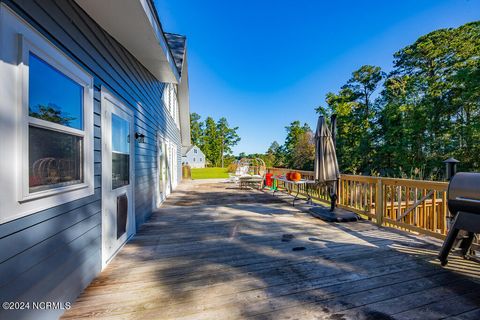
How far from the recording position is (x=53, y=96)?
1637mm

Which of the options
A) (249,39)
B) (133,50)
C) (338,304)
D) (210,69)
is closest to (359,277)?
(338,304)

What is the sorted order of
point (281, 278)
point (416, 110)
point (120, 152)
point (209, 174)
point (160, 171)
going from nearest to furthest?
point (281, 278)
point (120, 152)
point (160, 171)
point (416, 110)
point (209, 174)

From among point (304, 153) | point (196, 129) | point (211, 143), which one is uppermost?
point (196, 129)

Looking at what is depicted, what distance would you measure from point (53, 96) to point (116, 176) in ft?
4.94

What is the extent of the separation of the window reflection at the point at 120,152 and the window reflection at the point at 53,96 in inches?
34.8

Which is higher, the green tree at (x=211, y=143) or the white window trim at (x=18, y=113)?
the green tree at (x=211, y=143)

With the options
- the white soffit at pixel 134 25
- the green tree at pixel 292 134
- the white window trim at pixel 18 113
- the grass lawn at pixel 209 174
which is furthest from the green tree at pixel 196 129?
the white window trim at pixel 18 113

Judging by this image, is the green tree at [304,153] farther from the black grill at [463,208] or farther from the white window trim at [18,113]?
the white window trim at [18,113]

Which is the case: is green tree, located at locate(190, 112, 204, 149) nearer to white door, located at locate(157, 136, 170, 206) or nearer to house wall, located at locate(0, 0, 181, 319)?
white door, located at locate(157, 136, 170, 206)

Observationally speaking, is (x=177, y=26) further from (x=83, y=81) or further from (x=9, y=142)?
(x=9, y=142)

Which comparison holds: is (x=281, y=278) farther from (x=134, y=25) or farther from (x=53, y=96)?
(x=134, y=25)

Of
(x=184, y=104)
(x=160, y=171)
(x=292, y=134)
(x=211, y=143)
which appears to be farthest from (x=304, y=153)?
(x=211, y=143)

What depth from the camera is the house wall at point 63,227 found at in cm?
125

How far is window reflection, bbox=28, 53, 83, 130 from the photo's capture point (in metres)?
1.43
